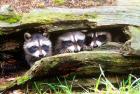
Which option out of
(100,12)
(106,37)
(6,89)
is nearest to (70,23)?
(100,12)

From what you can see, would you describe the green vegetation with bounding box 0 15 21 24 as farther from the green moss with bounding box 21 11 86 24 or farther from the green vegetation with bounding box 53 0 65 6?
the green vegetation with bounding box 53 0 65 6

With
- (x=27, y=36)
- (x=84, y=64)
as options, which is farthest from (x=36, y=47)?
(x=84, y=64)

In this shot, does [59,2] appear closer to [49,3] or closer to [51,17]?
[49,3]

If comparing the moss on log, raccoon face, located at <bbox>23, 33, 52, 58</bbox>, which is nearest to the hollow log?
the moss on log

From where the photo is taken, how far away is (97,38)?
6320 mm

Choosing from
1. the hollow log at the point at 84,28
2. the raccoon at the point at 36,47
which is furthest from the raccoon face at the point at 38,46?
the hollow log at the point at 84,28

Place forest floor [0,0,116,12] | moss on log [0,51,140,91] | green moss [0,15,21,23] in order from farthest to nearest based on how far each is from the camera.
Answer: forest floor [0,0,116,12], green moss [0,15,21,23], moss on log [0,51,140,91]

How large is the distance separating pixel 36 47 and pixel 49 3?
0.89 metres

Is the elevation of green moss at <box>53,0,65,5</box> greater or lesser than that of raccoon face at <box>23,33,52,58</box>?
greater

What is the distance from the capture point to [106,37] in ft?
20.5

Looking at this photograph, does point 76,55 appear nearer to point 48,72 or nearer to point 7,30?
point 48,72

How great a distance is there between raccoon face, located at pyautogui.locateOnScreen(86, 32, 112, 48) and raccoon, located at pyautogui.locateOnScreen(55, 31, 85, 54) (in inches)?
4.3

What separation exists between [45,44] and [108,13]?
119 cm

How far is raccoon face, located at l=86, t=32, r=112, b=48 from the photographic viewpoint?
6.20 m
